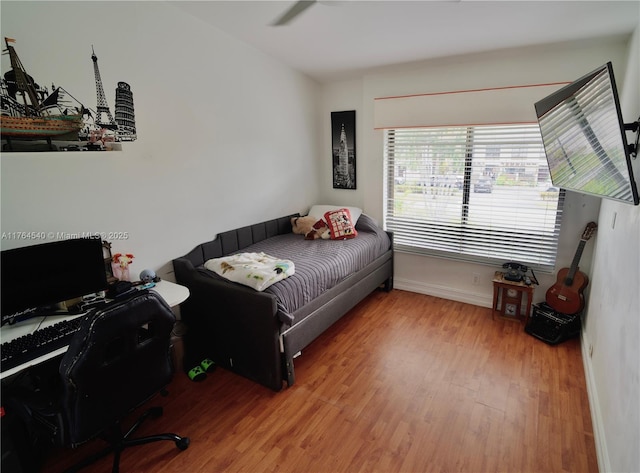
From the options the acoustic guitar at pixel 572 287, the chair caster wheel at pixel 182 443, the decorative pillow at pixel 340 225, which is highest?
the decorative pillow at pixel 340 225

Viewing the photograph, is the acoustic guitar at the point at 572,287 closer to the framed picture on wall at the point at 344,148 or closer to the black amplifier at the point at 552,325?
the black amplifier at the point at 552,325

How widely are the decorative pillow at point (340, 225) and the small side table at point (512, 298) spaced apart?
146 cm

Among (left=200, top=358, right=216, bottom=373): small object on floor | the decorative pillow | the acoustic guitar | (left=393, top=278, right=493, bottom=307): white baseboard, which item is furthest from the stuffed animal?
the acoustic guitar

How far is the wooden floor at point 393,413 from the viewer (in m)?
1.70

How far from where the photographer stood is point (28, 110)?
5.42 feet

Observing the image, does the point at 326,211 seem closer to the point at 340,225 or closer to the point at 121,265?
the point at 340,225

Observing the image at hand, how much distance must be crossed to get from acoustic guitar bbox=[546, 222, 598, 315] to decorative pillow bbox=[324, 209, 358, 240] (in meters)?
1.90

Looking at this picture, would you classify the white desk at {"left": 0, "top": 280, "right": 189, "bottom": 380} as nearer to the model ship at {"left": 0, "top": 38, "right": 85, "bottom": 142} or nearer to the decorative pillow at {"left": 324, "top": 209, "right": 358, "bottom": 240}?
the model ship at {"left": 0, "top": 38, "right": 85, "bottom": 142}

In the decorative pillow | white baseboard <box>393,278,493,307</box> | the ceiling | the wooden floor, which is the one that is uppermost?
the ceiling

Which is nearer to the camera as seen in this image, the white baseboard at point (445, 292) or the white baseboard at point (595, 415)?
the white baseboard at point (595, 415)

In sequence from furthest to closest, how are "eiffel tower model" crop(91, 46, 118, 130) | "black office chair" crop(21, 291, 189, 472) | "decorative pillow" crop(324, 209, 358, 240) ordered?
"decorative pillow" crop(324, 209, 358, 240) < "eiffel tower model" crop(91, 46, 118, 130) < "black office chair" crop(21, 291, 189, 472)

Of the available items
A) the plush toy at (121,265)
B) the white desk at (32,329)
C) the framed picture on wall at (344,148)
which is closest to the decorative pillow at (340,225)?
the framed picture on wall at (344,148)

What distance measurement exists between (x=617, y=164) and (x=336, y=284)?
1.90m

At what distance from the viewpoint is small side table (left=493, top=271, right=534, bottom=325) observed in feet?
9.68
